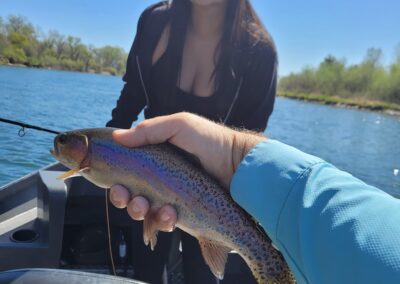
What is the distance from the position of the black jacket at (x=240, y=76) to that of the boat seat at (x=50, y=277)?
1.57 metres

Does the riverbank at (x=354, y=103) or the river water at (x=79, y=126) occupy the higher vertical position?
the river water at (x=79, y=126)

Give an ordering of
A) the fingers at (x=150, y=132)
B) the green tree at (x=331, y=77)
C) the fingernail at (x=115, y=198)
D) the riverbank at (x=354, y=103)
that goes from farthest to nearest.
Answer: the green tree at (x=331, y=77), the riverbank at (x=354, y=103), the fingernail at (x=115, y=198), the fingers at (x=150, y=132)

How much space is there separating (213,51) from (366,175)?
16995 mm

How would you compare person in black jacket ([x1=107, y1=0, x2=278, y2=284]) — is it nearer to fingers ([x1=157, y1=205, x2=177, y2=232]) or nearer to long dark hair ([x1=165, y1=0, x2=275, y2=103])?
long dark hair ([x1=165, y1=0, x2=275, y2=103])

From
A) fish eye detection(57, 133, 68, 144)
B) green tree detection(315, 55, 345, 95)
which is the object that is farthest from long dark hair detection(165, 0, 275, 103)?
green tree detection(315, 55, 345, 95)

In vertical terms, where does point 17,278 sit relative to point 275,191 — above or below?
below

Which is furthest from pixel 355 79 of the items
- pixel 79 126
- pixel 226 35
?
pixel 226 35

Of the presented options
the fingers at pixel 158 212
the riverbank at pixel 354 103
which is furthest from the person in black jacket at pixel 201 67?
the riverbank at pixel 354 103

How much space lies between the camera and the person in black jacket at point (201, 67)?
10.0 feet

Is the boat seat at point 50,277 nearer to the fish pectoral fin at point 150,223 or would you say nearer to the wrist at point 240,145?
the fish pectoral fin at point 150,223

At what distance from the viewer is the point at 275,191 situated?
1.28m

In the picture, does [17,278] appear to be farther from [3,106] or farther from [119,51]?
[119,51]

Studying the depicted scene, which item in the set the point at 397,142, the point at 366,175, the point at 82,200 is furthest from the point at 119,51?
the point at 82,200

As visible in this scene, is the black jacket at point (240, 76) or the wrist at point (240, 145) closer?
the wrist at point (240, 145)
